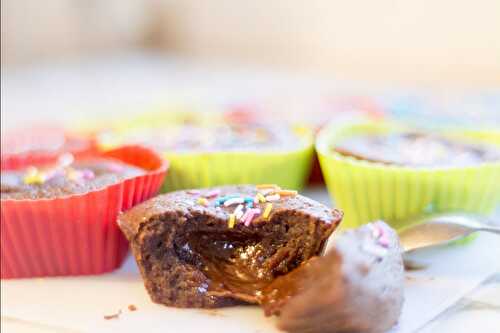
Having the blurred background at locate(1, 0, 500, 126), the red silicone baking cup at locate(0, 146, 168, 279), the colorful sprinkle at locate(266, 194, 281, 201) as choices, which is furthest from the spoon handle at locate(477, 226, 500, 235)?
the blurred background at locate(1, 0, 500, 126)

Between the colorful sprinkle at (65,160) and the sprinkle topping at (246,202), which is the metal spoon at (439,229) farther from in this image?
the colorful sprinkle at (65,160)

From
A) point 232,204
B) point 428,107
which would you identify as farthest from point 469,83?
point 232,204

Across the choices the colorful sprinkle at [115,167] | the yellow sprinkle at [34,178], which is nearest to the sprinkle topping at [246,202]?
the colorful sprinkle at [115,167]

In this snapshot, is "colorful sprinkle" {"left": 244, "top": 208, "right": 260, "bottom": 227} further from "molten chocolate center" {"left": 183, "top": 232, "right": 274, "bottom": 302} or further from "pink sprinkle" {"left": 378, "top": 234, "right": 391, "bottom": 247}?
"pink sprinkle" {"left": 378, "top": 234, "right": 391, "bottom": 247}

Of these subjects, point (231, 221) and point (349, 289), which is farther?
point (231, 221)

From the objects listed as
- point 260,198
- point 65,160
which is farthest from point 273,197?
point 65,160

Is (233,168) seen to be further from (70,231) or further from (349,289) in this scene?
(349,289)
